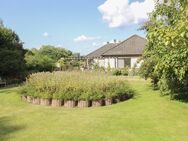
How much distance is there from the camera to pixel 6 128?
1064 cm

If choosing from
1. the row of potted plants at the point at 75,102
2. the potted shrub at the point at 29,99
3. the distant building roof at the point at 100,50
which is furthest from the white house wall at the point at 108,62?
the row of potted plants at the point at 75,102

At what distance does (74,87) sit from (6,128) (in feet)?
18.6

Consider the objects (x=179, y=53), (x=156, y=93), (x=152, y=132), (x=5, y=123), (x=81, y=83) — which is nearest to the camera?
(x=152, y=132)

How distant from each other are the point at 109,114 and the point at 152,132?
296cm

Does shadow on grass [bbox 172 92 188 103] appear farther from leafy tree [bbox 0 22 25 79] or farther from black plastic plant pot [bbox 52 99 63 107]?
leafy tree [bbox 0 22 25 79]

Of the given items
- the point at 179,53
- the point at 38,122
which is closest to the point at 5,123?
the point at 38,122

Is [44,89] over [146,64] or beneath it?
beneath

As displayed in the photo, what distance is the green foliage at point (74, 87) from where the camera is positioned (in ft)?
50.4

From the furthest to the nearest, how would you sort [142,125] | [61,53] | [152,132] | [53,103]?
[61,53] < [53,103] < [142,125] < [152,132]

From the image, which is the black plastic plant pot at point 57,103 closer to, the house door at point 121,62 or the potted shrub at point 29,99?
the potted shrub at point 29,99

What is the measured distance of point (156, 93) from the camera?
1814 cm

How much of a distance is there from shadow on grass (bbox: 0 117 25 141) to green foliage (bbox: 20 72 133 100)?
3.97m

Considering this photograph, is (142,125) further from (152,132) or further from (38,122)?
(38,122)

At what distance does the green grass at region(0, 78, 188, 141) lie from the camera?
9531 millimetres
